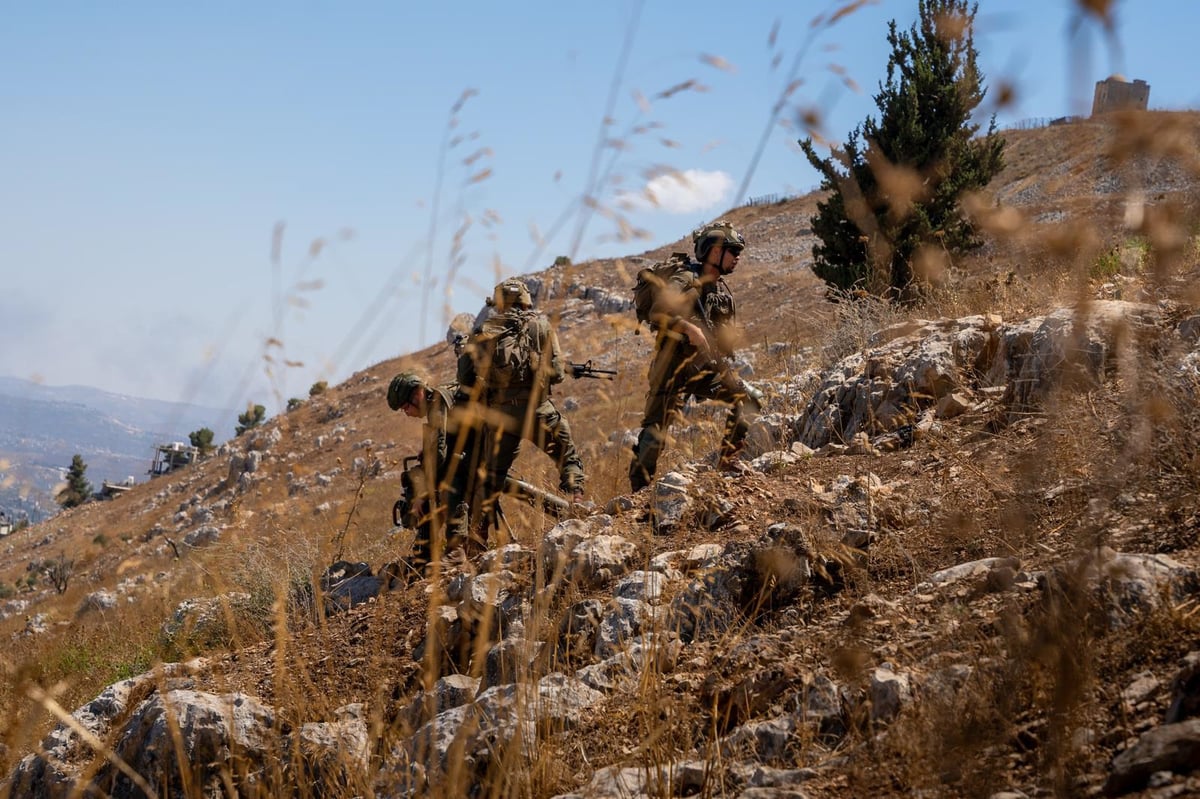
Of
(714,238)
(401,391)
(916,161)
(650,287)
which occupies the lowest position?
(401,391)

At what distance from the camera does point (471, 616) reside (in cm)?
363

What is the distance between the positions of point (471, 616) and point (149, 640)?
368 centimetres

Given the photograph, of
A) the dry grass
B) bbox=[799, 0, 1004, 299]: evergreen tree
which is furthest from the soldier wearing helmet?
bbox=[799, 0, 1004, 299]: evergreen tree

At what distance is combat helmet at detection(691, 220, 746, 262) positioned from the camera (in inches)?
202

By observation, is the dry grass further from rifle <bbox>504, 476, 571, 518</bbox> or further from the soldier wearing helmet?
rifle <bbox>504, 476, 571, 518</bbox>

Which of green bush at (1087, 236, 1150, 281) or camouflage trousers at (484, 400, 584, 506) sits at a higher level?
green bush at (1087, 236, 1150, 281)

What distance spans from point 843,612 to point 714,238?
2859 mm

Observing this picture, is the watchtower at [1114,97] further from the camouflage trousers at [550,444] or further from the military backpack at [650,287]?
the camouflage trousers at [550,444]

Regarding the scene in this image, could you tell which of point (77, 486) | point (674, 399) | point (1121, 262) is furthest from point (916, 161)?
point (77, 486)

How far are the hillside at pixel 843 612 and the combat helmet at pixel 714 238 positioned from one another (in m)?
1.04

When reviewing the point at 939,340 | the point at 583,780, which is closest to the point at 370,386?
the point at 939,340

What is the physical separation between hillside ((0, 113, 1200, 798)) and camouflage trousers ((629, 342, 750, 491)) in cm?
40

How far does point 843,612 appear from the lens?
Result: 8.91ft

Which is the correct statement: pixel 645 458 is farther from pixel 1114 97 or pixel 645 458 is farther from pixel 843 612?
pixel 1114 97
